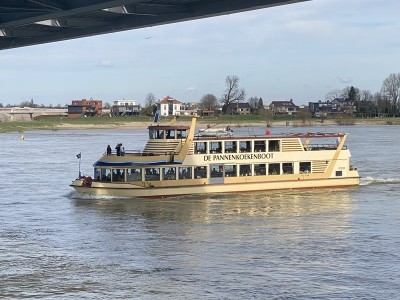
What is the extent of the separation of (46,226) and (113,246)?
192 inches

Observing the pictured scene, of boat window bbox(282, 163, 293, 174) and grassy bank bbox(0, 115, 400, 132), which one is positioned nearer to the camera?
boat window bbox(282, 163, 293, 174)

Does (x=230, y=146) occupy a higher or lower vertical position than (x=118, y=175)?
higher

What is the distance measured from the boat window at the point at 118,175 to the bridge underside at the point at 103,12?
9584 millimetres

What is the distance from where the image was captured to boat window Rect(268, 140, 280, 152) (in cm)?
3731


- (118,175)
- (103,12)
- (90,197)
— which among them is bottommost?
(90,197)

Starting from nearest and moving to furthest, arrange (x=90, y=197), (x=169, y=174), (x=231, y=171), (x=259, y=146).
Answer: (x=90, y=197)
(x=169, y=174)
(x=231, y=171)
(x=259, y=146)

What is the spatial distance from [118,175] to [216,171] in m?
4.72

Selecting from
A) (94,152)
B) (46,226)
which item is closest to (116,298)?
(46,226)

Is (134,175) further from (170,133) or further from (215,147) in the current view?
(215,147)

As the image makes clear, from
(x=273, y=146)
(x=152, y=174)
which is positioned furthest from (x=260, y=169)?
(x=152, y=174)

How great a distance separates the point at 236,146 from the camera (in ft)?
120

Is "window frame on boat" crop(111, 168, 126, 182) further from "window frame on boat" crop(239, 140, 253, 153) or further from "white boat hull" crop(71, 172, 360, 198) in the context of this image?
"window frame on boat" crop(239, 140, 253, 153)

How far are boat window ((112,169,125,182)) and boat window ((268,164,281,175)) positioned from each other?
7.29 metres

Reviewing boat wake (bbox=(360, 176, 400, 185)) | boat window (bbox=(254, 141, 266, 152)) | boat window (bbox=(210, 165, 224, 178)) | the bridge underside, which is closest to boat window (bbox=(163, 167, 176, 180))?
boat window (bbox=(210, 165, 224, 178))
